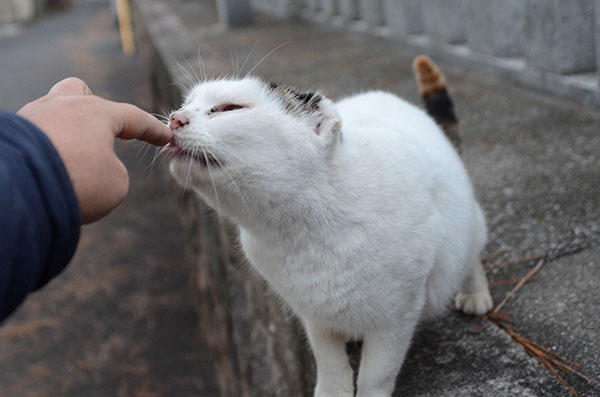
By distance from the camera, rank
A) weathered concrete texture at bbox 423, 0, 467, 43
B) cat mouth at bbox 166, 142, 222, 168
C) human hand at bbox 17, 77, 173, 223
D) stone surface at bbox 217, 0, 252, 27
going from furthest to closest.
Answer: stone surface at bbox 217, 0, 252, 27 → weathered concrete texture at bbox 423, 0, 467, 43 → cat mouth at bbox 166, 142, 222, 168 → human hand at bbox 17, 77, 173, 223

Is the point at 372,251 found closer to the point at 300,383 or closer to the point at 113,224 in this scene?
the point at 300,383

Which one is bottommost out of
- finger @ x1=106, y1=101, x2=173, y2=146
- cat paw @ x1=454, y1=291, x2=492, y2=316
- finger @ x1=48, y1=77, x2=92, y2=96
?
cat paw @ x1=454, y1=291, x2=492, y2=316

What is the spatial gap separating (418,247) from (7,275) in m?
0.84

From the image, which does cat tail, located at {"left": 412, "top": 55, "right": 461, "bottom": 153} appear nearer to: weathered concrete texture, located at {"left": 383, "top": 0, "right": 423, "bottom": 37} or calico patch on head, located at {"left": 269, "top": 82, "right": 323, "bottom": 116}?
calico patch on head, located at {"left": 269, "top": 82, "right": 323, "bottom": 116}

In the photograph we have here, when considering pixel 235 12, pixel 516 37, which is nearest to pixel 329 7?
pixel 235 12

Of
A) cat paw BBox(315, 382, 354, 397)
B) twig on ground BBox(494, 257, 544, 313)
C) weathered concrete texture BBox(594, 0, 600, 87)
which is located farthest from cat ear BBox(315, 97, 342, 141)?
weathered concrete texture BBox(594, 0, 600, 87)

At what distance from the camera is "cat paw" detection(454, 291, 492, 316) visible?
156cm

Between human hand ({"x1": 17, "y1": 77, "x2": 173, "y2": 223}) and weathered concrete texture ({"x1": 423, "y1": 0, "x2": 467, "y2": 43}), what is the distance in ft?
10.5

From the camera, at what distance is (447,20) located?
3.84 m

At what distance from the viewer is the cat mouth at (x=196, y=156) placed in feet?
3.77

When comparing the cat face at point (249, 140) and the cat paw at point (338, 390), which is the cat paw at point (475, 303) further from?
the cat face at point (249, 140)

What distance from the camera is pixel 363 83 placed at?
3.71 metres

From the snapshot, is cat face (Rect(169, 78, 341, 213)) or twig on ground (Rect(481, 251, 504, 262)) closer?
cat face (Rect(169, 78, 341, 213))

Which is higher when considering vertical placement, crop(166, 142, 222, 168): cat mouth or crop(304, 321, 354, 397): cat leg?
crop(166, 142, 222, 168): cat mouth
